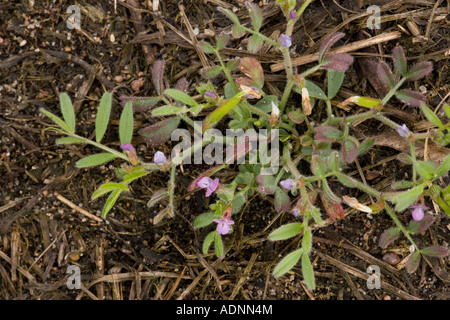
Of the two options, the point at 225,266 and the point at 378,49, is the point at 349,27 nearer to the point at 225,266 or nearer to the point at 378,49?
the point at 378,49

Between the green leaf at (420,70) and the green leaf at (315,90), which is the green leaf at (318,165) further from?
the green leaf at (420,70)

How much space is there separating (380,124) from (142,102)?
0.95 metres

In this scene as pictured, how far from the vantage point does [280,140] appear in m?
1.66

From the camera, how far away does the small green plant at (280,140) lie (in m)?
1.35

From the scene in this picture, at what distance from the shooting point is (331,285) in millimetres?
1852

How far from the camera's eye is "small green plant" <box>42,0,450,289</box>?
4.42 feet

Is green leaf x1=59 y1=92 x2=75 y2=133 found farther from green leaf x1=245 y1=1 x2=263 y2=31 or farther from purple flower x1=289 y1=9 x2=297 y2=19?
purple flower x1=289 y1=9 x2=297 y2=19

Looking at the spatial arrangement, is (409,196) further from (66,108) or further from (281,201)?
(66,108)

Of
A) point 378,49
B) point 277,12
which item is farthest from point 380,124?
point 277,12

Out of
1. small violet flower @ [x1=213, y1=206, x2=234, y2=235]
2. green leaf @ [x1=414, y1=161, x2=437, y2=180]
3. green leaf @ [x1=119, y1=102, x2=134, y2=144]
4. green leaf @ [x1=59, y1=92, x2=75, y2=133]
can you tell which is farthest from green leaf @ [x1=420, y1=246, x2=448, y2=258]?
green leaf @ [x1=59, y1=92, x2=75, y2=133]
